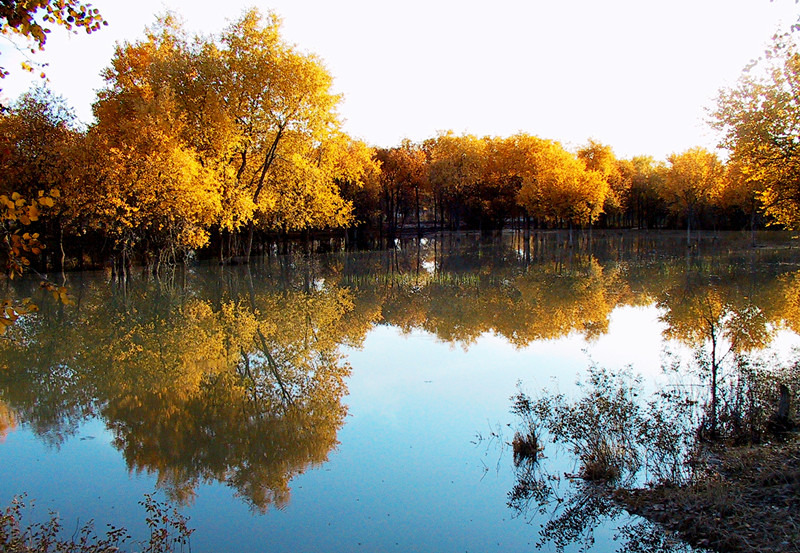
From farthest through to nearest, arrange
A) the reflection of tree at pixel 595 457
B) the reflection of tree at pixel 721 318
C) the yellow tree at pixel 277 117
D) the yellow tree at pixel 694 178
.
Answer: the yellow tree at pixel 694 178 → the yellow tree at pixel 277 117 → the reflection of tree at pixel 721 318 → the reflection of tree at pixel 595 457

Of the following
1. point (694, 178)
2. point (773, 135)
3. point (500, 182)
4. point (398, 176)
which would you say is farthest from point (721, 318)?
point (398, 176)

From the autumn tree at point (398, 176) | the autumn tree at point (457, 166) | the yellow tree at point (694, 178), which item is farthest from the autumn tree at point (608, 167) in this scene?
the autumn tree at point (398, 176)

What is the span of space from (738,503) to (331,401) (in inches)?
237

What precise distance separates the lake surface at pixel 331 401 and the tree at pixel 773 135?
3191mm

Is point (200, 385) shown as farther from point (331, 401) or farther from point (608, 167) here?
point (608, 167)

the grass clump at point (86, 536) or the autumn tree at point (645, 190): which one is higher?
the autumn tree at point (645, 190)

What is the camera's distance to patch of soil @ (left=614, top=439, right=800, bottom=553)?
4.87 metres

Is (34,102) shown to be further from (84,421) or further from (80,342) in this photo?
(84,421)

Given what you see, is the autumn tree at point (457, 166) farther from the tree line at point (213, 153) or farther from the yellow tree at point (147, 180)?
the yellow tree at point (147, 180)

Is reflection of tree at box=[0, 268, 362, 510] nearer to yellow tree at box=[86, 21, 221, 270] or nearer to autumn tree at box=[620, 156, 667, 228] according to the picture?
yellow tree at box=[86, 21, 221, 270]

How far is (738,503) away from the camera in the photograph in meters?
5.33

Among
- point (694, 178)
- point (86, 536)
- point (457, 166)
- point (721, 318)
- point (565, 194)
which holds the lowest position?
point (86, 536)

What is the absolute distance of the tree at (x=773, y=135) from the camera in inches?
556

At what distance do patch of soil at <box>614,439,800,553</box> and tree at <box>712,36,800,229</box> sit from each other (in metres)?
10.8
